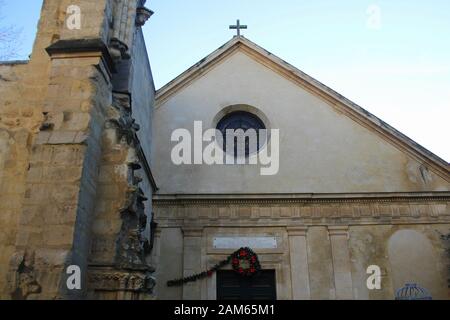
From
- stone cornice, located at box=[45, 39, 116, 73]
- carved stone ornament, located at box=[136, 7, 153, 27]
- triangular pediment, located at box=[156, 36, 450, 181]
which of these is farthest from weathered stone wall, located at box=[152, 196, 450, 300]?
stone cornice, located at box=[45, 39, 116, 73]

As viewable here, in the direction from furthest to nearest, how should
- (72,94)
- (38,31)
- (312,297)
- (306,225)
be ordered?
(306,225), (312,297), (38,31), (72,94)

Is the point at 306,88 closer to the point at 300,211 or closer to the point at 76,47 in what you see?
the point at 300,211

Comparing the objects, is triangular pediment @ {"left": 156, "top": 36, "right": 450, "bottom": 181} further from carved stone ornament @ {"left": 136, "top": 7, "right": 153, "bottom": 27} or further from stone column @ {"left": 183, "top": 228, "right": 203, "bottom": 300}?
carved stone ornament @ {"left": 136, "top": 7, "right": 153, "bottom": 27}

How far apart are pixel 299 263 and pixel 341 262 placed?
103cm

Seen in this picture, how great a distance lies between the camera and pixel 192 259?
38.1 feet

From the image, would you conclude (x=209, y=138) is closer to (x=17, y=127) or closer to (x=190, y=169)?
(x=190, y=169)

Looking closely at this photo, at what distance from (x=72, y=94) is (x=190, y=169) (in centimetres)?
695

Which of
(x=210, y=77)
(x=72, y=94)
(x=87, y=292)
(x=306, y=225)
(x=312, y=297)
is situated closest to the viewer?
(x=87, y=292)

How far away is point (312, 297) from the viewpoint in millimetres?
11219

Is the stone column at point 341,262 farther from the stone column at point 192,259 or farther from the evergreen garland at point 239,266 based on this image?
the stone column at point 192,259

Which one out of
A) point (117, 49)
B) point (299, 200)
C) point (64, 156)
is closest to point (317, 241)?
point (299, 200)

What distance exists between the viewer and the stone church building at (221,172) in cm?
577

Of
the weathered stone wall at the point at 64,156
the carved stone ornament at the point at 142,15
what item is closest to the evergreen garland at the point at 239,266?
the weathered stone wall at the point at 64,156
